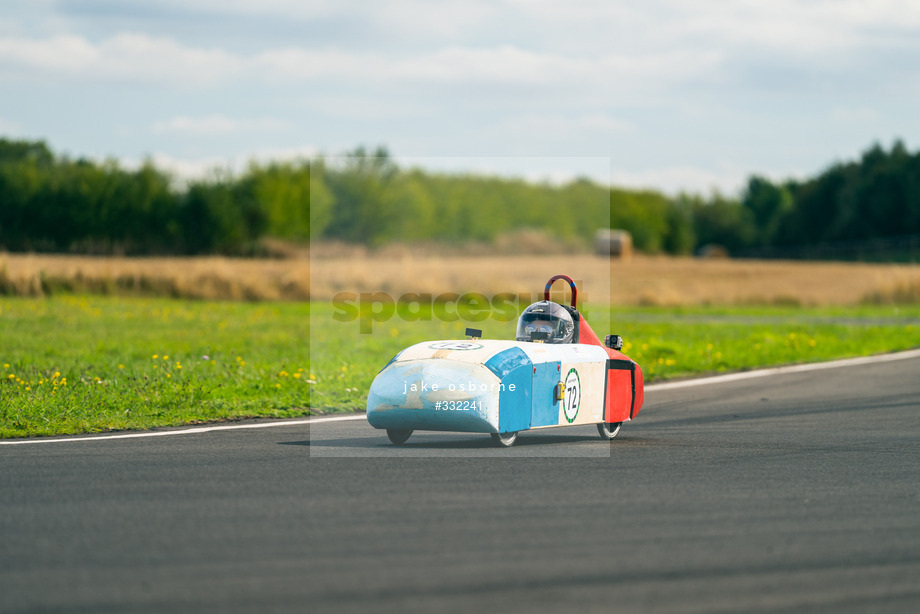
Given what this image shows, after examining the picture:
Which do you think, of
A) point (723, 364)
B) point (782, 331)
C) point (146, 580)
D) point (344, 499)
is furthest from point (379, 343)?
point (146, 580)

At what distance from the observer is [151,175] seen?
284 feet

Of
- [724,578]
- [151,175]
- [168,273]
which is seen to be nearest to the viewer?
[724,578]

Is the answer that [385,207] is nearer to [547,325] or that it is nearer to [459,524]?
[547,325]

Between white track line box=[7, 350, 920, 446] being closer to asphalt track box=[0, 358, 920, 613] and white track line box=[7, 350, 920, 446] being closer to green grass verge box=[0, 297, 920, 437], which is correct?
asphalt track box=[0, 358, 920, 613]

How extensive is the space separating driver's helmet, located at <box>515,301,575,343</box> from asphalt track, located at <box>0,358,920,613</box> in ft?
3.71

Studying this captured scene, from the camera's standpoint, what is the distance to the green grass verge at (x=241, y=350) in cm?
1481

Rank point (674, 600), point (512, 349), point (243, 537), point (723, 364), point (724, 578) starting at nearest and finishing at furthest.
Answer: point (674, 600)
point (724, 578)
point (243, 537)
point (512, 349)
point (723, 364)

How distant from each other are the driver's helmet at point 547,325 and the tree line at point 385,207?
37.7ft

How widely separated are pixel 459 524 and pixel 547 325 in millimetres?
4600

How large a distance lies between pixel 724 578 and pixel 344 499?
3274 millimetres

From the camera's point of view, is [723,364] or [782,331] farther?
[782,331]

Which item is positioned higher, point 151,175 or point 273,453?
point 151,175

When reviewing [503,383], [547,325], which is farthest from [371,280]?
[503,383]

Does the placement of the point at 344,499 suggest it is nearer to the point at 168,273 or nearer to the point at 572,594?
the point at 572,594
